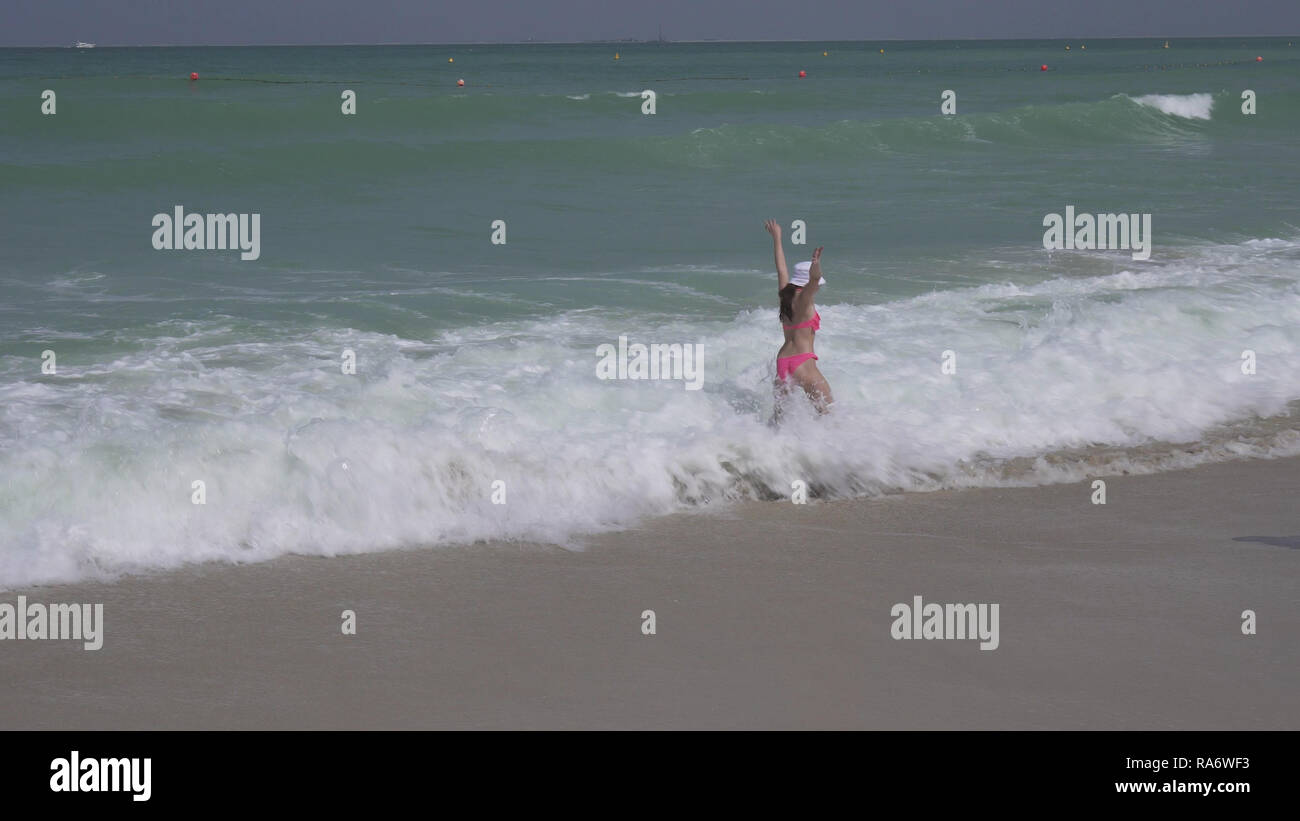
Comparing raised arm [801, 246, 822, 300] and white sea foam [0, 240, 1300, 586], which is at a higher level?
raised arm [801, 246, 822, 300]

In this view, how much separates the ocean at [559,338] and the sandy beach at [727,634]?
22.3 inches

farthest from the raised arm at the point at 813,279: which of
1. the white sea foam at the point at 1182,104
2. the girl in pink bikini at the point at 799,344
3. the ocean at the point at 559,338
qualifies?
the white sea foam at the point at 1182,104

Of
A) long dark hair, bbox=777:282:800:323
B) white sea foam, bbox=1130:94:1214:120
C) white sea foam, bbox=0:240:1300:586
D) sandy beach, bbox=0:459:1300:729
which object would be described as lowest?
sandy beach, bbox=0:459:1300:729

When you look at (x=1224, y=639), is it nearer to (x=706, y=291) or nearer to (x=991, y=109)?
(x=706, y=291)

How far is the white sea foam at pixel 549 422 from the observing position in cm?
668

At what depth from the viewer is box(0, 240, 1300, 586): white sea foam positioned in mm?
6680

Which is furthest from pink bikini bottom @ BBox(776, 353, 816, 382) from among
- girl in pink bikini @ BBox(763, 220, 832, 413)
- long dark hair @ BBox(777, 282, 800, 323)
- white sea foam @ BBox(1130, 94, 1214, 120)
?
white sea foam @ BBox(1130, 94, 1214, 120)

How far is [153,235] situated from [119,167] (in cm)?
587

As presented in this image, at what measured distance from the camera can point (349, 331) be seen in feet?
33.9

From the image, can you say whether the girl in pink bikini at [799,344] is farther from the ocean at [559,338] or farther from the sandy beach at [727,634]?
the sandy beach at [727,634]

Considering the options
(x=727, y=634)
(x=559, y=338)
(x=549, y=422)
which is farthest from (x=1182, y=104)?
(x=727, y=634)

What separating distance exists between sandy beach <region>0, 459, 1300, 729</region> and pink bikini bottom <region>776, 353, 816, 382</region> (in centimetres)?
142

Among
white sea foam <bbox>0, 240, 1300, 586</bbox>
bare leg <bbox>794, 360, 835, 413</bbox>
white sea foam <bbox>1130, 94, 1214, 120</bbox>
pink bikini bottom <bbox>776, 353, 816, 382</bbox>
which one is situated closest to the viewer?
white sea foam <bbox>0, 240, 1300, 586</bbox>

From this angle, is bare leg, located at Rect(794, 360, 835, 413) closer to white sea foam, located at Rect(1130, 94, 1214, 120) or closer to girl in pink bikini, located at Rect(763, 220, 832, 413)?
girl in pink bikini, located at Rect(763, 220, 832, 413)
